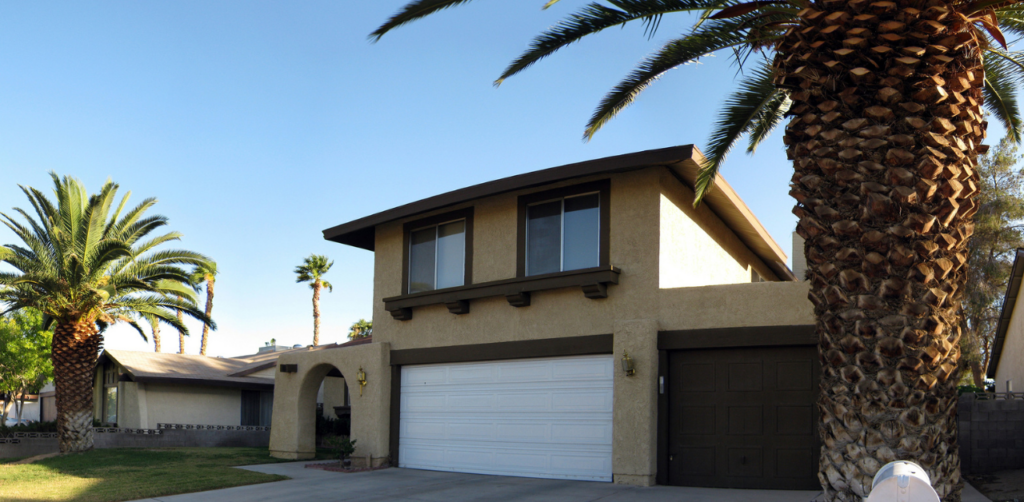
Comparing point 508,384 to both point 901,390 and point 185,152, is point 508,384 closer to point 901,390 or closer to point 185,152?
point 901,390

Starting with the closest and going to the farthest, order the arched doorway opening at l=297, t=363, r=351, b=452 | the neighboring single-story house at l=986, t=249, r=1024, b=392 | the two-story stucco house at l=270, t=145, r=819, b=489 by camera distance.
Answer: the two-story stucco house at l=270, t=145, r=819, b=489, the arched doorway opening at l=297, t=363, r=351, b=452, the neighboring single-story house at l=986, t=249, r=1024, b=392

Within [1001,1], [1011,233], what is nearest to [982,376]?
[1011,233]

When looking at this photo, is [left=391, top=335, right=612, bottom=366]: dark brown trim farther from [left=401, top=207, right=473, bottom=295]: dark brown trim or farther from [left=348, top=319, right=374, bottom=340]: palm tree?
[left=348, top=319, right=374, bottom=340]: palm tree

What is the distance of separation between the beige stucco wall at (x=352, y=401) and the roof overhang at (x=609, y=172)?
8.96ft

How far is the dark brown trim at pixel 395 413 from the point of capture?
1593cm

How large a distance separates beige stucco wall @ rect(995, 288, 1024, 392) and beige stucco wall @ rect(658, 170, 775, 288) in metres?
8.90

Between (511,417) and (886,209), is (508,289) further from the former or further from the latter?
(886,209)

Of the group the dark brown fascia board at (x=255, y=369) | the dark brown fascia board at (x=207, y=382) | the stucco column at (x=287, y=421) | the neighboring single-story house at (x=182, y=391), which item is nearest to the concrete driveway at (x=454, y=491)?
the stucco column at (x=287, y=421)

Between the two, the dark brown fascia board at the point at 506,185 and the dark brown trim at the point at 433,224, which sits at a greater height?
the dark brown fascia board at the point at 506,185

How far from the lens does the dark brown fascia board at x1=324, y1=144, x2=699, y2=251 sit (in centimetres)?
1247

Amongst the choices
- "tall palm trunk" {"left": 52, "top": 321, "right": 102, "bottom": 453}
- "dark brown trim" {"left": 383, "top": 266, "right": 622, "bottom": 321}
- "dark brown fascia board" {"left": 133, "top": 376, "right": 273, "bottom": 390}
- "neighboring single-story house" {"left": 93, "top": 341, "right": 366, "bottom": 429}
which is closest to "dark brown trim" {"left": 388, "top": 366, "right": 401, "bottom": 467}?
"dark brown trim" {"left": 383, "top": 266, "right": 622, "bottom": 321}

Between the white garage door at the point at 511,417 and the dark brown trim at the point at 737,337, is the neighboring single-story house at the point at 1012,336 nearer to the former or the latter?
the dark brown trim at the point at 737,337

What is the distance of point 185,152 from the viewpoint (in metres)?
19.6

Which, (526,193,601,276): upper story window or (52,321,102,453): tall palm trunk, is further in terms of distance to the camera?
(52,321,102,453): tall palm trunk
